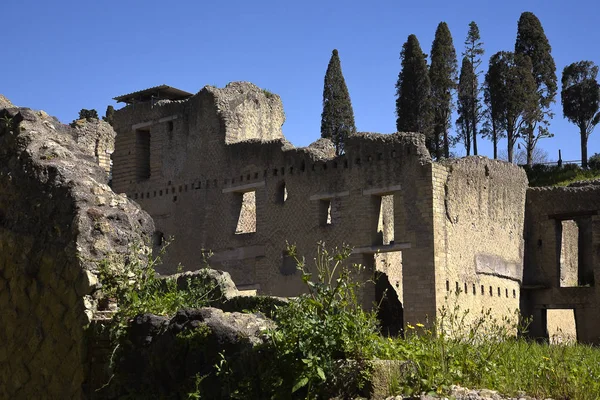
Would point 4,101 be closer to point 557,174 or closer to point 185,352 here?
point 185,352

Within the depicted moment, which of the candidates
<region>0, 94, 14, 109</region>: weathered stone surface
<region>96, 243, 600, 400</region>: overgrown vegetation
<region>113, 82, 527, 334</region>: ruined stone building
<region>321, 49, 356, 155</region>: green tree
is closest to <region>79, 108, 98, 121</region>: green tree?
<region>321, 49, 356, 155</region>: green tree

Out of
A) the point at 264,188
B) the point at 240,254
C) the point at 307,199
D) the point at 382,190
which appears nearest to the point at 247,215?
the point at 240,254

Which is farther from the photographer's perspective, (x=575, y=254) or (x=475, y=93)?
(x=475, y=93)

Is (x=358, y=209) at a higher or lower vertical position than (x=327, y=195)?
lower

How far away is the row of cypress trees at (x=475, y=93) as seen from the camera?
3588 cm

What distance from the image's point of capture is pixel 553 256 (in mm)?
22719

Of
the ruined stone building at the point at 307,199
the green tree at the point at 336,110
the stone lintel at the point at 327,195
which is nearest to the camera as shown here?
the ruined stone building at the point at 307,199

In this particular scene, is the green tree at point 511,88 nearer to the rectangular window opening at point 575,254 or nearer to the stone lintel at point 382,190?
the rectangular window opening at point 575,254

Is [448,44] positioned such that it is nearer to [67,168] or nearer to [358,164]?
[358,164]

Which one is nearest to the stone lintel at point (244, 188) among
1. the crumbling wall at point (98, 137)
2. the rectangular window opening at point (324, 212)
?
the rectangular window opening at point (324, 212)

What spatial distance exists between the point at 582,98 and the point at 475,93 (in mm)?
4822

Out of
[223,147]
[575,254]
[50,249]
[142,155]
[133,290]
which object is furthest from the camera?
[575,254]

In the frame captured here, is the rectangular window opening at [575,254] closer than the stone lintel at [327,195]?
No

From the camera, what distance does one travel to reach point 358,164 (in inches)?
781
